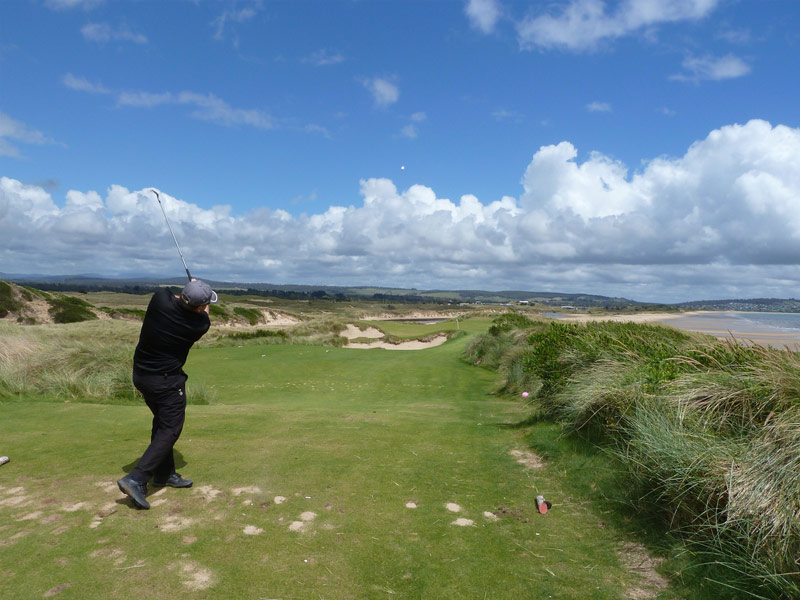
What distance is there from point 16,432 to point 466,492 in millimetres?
6627

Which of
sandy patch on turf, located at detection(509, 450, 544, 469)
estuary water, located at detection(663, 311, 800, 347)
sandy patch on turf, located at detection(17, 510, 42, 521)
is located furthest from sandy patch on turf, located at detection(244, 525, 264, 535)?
estuary water, located at detection(663, 311, 800, 347)

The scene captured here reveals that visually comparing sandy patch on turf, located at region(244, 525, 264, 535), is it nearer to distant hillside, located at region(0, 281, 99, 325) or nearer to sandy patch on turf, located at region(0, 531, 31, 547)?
sandy patch on turf, located at region(0, 531, 31, 547)

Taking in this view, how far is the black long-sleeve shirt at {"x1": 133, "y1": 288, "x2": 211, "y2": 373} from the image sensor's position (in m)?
5.07

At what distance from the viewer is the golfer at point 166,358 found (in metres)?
5.07

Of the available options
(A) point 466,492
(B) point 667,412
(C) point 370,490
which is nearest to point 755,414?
(B) point 667,412

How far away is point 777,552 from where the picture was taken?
319 cm

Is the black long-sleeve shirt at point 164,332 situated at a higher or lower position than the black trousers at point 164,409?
higher

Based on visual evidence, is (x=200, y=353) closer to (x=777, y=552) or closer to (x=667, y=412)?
(x=667, y=412)

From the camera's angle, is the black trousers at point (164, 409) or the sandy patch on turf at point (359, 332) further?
the sandy patch on turf at point (359, 332)

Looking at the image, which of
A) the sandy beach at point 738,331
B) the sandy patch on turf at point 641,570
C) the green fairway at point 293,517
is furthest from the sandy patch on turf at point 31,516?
the sandy beach at point 738,331

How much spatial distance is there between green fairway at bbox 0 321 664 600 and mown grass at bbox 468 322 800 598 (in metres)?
0.70

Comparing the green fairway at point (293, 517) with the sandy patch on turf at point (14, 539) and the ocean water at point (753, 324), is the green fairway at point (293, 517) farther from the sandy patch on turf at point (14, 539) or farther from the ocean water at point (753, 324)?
the ocean water at point (753, 324)

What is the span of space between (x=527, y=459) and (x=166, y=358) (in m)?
5.02

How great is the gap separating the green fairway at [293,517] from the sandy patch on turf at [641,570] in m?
0.08
